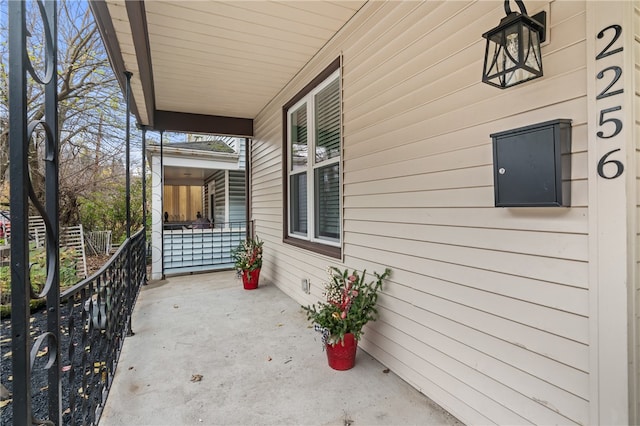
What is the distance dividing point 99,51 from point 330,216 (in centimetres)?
344

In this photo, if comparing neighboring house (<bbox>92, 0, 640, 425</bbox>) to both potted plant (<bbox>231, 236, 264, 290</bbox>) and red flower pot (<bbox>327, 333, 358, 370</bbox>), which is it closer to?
red flower pot (<bbox>327, 333, 358, 370</bbox>)

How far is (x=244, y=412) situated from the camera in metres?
1.92

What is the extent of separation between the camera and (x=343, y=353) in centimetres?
235

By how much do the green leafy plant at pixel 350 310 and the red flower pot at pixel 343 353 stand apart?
39 mm

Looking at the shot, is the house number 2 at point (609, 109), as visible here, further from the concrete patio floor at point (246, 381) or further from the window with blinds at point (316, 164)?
the window with blinds at point (316, 164)

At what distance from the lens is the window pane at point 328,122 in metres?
3.21

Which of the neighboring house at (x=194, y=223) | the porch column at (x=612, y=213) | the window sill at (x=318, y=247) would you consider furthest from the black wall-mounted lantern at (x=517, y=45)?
the neighboring house at (x=194, y=223)

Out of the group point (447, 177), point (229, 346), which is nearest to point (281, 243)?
point (229, 346)

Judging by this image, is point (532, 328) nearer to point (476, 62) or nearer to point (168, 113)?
point (476, 62)

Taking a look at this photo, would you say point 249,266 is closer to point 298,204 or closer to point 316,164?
point 298,204

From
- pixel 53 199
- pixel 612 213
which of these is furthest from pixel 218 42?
pixel 612 213

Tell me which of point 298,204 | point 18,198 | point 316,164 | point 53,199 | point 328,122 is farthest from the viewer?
point 298,204

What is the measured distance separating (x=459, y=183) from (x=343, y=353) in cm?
144

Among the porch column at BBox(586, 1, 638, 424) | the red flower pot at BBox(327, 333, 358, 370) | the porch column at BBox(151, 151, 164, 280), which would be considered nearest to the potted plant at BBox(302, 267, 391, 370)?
the red flower pot at BBox(327, 333, 358, 370)
